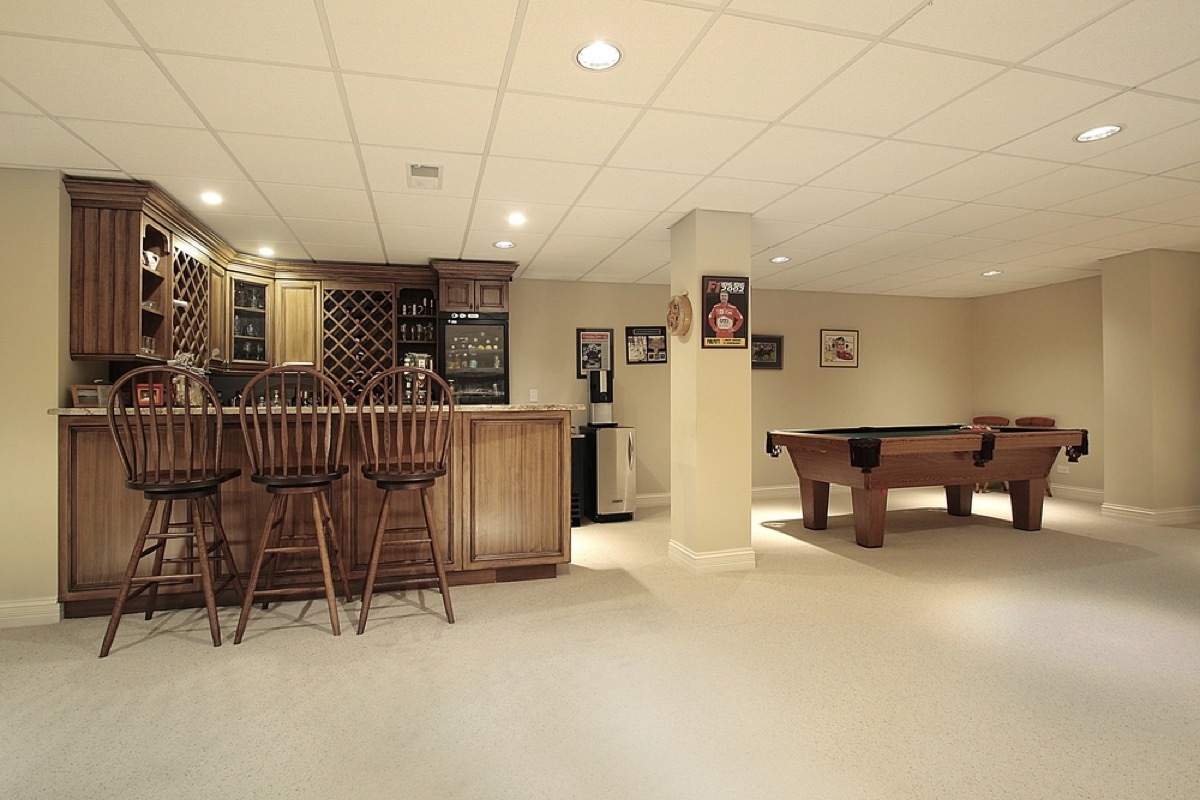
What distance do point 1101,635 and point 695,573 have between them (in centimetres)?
211

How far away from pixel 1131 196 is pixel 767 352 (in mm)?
3821

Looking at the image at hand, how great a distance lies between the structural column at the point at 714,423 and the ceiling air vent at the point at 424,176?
171 centimetres

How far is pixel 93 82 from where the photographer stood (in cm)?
247

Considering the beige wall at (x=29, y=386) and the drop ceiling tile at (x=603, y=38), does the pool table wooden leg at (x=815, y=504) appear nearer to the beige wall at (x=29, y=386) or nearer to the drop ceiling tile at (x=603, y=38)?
the drop ceiling tile at (x=603, y=38)

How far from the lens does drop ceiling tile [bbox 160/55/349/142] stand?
237 centimetres

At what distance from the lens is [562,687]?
2.42m

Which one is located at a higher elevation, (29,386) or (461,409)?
(29,386)

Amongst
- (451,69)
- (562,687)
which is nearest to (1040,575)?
(562,687)

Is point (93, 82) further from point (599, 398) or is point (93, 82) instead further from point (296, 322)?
point (599, 398)

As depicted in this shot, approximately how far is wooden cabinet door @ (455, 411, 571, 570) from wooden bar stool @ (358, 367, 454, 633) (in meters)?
0.22

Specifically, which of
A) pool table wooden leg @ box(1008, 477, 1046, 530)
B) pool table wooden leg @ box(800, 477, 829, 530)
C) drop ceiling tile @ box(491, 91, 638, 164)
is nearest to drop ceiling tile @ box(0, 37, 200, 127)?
drop ceiling tile @ box(491, 91, 638, 164)

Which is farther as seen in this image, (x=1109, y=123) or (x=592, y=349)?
(x=592, y=349)

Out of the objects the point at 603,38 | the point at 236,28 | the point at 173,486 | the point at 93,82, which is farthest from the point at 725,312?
the point at 93,82

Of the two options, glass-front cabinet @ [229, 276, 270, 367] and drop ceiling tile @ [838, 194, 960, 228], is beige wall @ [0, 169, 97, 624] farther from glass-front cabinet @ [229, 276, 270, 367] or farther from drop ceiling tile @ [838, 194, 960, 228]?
drop ceiling tile @ [838, 194, 960, 228]
